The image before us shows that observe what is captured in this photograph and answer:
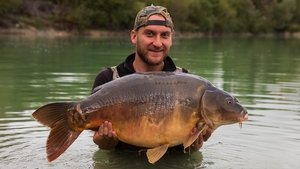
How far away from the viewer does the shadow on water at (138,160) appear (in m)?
7.66

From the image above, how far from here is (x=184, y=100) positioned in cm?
555

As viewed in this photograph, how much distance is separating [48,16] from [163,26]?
6244cm

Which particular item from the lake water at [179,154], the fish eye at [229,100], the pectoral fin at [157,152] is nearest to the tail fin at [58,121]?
the pectoral fin at [157,152]

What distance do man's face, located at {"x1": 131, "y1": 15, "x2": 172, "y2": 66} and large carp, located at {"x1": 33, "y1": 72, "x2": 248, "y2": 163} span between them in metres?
1.23

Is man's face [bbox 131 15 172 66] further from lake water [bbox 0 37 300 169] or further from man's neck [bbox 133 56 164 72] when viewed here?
lake water [bbox 0 37 300 169]

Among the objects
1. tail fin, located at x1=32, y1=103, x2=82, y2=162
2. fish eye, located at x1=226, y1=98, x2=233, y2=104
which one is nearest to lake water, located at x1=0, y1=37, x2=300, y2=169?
tail fin, located at x1=32, y1=103, x2=82, y2=162

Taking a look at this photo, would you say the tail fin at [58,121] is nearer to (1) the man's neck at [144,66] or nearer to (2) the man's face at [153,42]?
(2) the man's face at [153,42]

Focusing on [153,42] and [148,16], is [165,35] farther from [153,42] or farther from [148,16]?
[148,16]

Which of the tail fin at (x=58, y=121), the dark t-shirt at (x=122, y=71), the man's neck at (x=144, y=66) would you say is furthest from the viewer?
the dark t-shirt at (x=122, y=71)

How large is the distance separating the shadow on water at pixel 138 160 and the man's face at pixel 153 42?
1481 mm

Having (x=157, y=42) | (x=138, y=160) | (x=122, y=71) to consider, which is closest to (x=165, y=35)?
(x=157, y=42)

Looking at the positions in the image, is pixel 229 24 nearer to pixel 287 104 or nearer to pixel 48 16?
pixel 48 16

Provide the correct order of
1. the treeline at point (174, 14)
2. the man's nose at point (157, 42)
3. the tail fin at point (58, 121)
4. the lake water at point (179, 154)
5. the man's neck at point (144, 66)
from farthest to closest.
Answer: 1. the treeline at point (174, 14)
2. the lake water at point (179, 154)
3. the man's neck at point (144, 66)
4. the man's nose at point (157, 42)
5. the tail fin at point (58, 121)

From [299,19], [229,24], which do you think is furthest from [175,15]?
[299,19]
